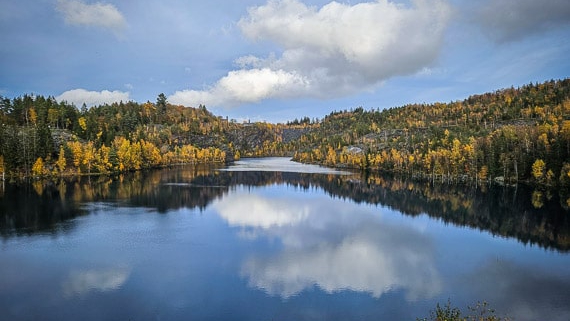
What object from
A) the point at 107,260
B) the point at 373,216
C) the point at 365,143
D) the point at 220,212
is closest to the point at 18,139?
the point at 220,212

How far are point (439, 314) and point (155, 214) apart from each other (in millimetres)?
38876

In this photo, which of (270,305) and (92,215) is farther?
(92,215)

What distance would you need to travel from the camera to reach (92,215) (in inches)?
1807

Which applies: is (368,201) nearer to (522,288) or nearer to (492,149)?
(522,288)

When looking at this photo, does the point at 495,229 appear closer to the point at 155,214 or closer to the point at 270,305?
the point at 270,305

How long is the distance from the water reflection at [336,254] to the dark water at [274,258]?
0.15 metres

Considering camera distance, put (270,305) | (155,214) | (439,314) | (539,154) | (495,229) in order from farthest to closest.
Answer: (539,154), (155,214), (495,229), (270,305), (439,314)

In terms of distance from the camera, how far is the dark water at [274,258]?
2159 cm

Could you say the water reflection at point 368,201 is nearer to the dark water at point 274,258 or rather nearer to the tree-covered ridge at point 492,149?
the dark water at point 274,258

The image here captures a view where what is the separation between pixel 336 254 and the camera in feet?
105

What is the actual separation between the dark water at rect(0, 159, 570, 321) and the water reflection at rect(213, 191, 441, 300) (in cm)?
15

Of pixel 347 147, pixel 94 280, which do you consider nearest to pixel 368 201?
pixel 94 280

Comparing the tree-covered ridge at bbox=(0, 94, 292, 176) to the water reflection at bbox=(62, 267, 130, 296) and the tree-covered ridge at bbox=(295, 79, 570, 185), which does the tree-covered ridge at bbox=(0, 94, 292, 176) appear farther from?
the tree-covered ridge at bbox=(295, 79, 570, 185)

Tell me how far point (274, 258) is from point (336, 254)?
18.4ft
